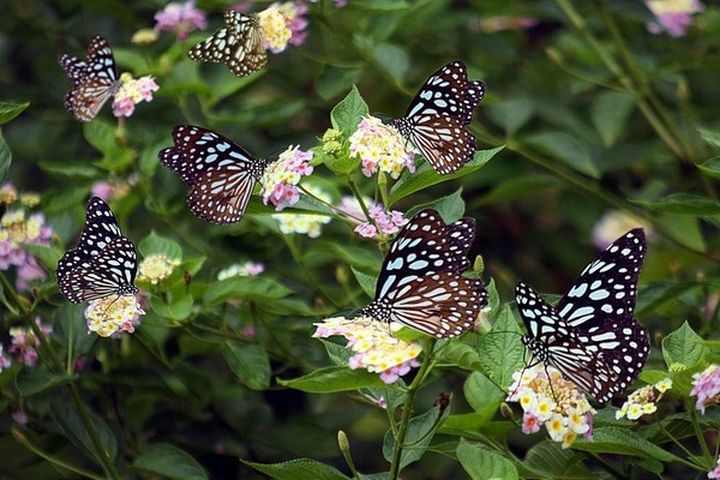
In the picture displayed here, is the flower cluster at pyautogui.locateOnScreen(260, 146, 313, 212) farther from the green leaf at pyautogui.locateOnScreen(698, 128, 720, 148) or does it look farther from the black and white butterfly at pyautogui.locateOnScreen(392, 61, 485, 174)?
the green leaf at pyautogui.locateOnScreen(698, 128, 720, 148)

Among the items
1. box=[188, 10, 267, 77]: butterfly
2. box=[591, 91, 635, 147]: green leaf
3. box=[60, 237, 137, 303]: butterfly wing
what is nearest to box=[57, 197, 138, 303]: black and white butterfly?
box=[60, 237, 137, 303]: butterfly wing

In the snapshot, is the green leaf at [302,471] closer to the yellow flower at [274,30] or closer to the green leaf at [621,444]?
the green leaf at [621,444]

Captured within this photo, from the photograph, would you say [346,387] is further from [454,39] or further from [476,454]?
[454,39]

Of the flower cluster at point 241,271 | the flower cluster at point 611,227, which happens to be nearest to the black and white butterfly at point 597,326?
the flower cluster at point 241,271

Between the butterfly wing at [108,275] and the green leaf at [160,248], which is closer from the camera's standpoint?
the butterfly wing at [108,275]

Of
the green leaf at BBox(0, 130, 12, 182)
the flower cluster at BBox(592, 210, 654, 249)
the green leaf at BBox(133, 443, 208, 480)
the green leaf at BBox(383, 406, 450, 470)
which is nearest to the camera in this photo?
the green leaf at BBox(383, 406, 450, 470)
